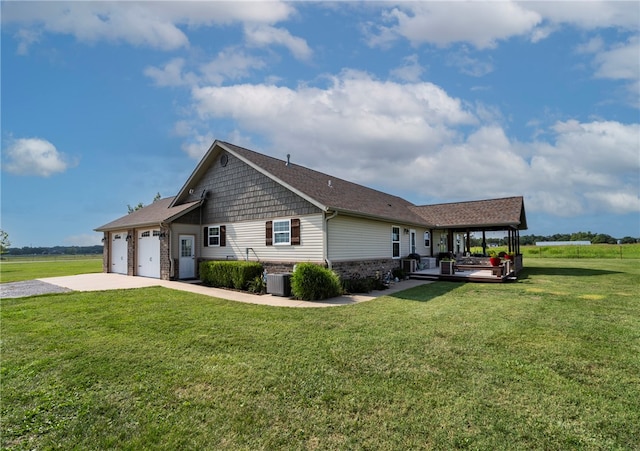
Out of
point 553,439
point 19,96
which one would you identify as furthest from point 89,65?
point 553,439

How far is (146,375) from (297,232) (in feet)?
28.7

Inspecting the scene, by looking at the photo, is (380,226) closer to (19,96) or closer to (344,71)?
(344,71)

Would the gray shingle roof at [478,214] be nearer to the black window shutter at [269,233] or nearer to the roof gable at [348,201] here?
the roof gable at [348,201]

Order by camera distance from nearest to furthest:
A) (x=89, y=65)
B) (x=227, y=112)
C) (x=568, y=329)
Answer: (x=568, y=329) → (x=89, y=65) → (x=227, y=112)

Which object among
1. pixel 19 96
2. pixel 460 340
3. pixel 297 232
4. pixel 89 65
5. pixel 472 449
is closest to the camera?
pixel 472 449

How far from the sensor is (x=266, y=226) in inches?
559

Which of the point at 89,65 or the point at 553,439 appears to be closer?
the point at 553,439

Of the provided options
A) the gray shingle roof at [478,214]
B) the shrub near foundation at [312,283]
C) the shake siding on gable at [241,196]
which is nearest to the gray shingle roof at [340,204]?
the gray shingle roof at [478,214]

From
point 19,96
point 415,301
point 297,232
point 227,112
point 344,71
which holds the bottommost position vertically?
point 415,301

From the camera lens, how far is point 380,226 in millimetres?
15578

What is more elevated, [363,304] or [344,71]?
[344,71]

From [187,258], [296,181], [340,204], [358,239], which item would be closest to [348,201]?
[340,204]

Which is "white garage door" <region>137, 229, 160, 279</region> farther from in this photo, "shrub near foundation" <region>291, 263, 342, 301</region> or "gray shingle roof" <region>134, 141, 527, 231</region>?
"shrub near foundation" <region>291, 263, 342, 301</region>

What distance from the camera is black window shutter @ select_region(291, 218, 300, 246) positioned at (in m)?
12.9
